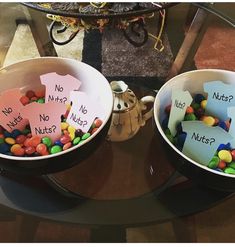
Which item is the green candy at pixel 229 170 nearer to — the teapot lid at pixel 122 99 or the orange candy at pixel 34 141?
the teapot lid at pixel 122 99

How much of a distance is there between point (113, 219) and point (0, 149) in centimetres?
23

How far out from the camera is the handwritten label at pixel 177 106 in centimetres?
60

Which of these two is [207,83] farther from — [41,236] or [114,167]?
[41,236]

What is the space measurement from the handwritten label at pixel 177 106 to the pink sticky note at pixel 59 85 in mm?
192

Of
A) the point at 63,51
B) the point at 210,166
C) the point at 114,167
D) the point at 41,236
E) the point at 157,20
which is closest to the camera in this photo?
the point at 210,166

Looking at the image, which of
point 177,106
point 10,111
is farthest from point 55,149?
point 177,106

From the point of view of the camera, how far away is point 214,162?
561mm

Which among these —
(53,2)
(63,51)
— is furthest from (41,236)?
(63,51)

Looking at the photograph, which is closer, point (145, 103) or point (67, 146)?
point (67, 146)

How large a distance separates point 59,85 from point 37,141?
0.41 feet

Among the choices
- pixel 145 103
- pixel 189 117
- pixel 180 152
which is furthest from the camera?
pixel 145 103

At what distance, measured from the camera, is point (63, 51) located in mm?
1488

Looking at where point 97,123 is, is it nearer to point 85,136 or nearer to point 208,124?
point 85,136

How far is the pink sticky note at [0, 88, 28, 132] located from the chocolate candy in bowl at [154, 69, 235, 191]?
25cm
